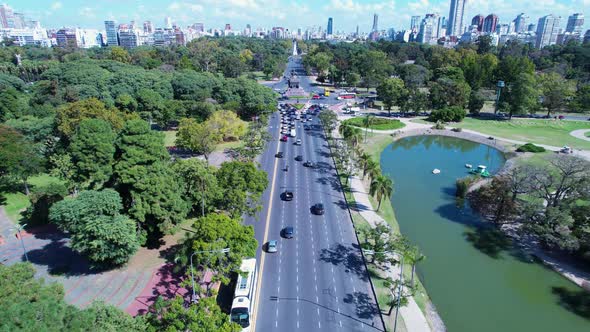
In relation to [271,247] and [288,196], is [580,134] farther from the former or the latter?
[271,247]

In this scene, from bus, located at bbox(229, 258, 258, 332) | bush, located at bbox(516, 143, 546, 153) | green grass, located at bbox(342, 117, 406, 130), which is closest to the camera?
bus, located at bbox(229, 258, 258, 332)

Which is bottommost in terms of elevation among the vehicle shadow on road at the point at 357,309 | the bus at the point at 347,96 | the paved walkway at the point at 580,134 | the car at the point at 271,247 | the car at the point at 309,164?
the vehicle shadow on road at the point at 357,309

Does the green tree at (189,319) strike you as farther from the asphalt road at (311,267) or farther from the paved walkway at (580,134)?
the paved walkway at (580,134)

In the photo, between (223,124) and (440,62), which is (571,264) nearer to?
(223,124)

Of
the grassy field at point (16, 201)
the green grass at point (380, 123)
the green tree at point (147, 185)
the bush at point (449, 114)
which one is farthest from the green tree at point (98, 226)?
the bush at point (449, 114)

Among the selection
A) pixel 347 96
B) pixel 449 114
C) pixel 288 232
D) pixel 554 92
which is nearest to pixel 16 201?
pixel 288 232

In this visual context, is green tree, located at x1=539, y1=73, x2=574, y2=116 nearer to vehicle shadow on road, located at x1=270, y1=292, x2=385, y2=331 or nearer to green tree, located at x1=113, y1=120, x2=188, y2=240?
vehicle shadow on road, located at x1=270, y1=292, x2=385, y2=331

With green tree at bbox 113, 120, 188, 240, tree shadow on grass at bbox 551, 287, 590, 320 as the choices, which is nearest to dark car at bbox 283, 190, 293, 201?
green tree at bbox 113, 120, 188, 240
